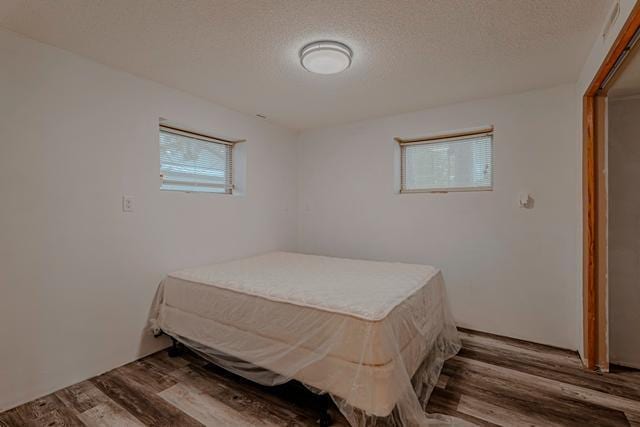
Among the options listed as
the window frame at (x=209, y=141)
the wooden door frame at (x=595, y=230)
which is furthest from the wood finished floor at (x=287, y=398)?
the window frame at (x=209, y=141)

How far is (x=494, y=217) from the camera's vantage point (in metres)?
2.88

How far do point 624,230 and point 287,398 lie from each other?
2775mm

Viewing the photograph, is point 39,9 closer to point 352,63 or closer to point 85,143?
point 85,143

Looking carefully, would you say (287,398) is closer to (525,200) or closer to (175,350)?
(175,350)


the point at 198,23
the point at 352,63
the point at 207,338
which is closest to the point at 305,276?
the point at 207,338

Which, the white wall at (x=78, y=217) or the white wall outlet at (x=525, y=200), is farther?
the white wall outlet at (x=525, y=200)

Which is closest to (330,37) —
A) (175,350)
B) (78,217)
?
(78,217)

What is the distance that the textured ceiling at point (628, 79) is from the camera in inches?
70.1

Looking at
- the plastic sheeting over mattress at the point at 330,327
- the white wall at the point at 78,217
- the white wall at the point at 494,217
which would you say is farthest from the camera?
the white wall at the point at 494,217

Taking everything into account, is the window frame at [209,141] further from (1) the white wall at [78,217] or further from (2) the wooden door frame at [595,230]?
(2) the wooden door frame at [595,230]

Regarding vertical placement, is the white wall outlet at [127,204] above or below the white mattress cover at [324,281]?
above

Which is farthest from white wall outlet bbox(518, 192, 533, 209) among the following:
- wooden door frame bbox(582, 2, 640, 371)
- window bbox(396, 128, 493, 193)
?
wooden door frame bbox(582, 2, 640, 371)

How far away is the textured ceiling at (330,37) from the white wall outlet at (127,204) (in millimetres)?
969

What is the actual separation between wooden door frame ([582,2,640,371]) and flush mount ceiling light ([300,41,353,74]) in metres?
1.76
